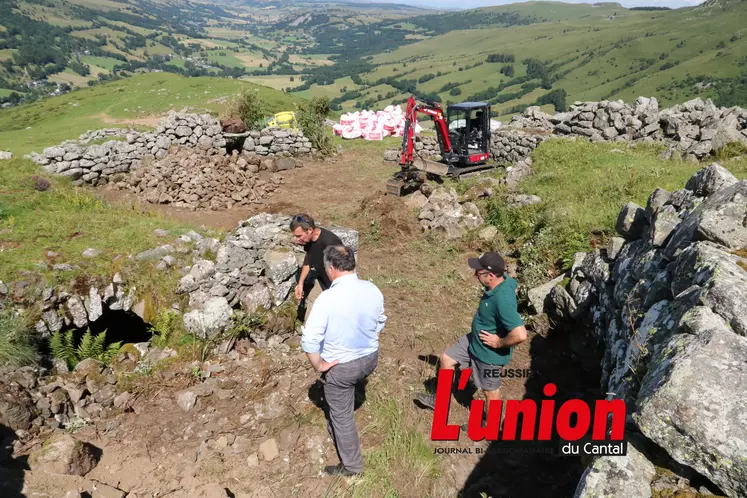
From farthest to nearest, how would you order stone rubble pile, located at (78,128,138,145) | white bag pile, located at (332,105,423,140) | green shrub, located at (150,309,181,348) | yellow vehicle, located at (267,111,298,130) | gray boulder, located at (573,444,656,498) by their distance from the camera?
white bag pile, located at (332,105,423,140), yellow vehicle, located at (267,111,298,130), stone rubble pile, located at (78,128,138,145), green shrub, located at (150,309,181,348), gray boulder, located at (573,444,656,498)

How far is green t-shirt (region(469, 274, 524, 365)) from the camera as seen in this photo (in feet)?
13.6

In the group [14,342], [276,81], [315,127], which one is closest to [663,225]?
[14,342]

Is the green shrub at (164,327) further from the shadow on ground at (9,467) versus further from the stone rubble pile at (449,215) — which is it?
the stone rubble pile at (449,215)

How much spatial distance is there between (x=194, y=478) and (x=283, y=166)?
14713 mm

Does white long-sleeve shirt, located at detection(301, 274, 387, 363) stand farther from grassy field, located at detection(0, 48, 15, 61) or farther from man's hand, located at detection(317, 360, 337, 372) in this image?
grassy field, located at detection(0, 48, 15, 61)

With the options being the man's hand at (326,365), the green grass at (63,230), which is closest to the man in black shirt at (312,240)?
the man's hand at (326,365)

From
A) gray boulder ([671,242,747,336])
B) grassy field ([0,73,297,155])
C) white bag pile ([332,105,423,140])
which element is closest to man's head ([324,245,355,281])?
gray boulder ([671,242,747,336])

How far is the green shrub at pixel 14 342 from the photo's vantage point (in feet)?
17.0

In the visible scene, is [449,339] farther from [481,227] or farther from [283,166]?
[283,166]

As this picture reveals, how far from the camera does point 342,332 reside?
3691mm

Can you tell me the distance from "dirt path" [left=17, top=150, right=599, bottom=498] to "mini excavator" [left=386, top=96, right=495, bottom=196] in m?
7.51

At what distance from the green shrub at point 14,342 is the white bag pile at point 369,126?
725 inches

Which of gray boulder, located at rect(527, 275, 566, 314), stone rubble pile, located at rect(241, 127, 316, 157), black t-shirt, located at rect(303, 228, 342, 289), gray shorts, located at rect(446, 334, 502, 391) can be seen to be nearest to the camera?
gray shorts, located at rect(446, 334, 502, 391)

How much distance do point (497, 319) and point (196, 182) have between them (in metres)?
11.9
